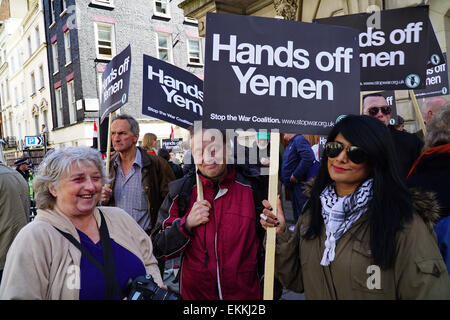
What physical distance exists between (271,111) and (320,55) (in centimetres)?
43

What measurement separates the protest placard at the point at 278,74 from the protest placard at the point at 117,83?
189 centimetres

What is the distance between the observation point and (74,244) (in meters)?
1.74

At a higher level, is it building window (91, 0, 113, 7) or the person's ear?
building window (91, 0, 113, 7)

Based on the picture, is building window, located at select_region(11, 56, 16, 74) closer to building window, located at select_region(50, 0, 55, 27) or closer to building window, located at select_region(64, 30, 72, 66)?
building window, located at select_region(50, 0, 55, 27)

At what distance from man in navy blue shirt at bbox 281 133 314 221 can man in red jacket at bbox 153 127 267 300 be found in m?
3.42

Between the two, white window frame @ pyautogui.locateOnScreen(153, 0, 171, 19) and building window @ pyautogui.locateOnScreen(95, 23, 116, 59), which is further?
white window frame @ pyautogui.locateOnScreen(153, 0, 171, 19)

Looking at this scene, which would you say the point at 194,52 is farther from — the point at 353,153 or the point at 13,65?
the point at 353,153

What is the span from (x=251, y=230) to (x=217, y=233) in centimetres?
20

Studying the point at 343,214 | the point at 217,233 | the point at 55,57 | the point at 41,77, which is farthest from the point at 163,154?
the point at 41,77

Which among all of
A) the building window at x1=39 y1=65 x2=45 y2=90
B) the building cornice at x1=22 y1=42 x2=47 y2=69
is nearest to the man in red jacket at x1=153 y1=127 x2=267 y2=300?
the building cornice at x1=22 y1=42 x2=47 y2=69

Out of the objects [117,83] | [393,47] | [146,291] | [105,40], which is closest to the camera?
[146,291]

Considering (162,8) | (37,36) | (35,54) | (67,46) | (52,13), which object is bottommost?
(67,46)

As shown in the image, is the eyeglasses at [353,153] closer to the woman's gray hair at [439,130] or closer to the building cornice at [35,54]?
the woman's gray hair at [439,130]

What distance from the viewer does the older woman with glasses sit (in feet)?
5.30
